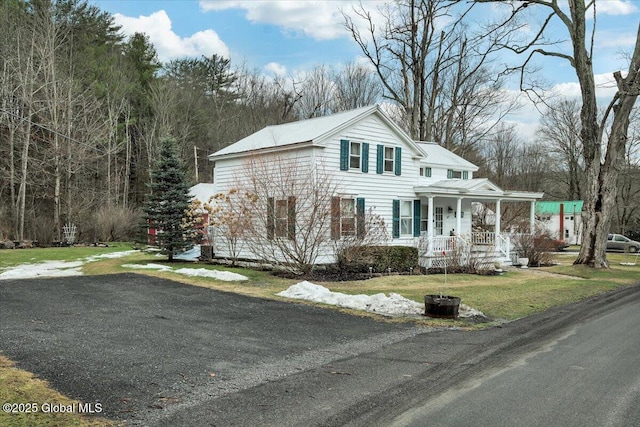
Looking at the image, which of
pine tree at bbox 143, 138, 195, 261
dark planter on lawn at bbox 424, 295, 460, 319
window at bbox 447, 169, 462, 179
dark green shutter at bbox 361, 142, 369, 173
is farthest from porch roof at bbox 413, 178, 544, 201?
dark planter on lawn at bbox 424, 295, 460, 319

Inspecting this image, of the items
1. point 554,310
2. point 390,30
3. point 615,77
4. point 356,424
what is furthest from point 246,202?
point 390,30

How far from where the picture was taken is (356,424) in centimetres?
446

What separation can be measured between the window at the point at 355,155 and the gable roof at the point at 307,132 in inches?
37.6

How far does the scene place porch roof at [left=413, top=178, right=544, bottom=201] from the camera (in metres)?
21.2

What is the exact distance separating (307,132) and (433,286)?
832 cm

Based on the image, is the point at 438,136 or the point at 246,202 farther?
the point at 438,136

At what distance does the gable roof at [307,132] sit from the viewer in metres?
18.8

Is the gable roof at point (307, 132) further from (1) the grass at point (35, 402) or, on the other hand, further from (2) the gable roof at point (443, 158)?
(1) the grass at point (35, 402)

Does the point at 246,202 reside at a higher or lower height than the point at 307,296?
higher

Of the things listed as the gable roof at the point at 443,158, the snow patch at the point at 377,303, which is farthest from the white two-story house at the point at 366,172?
the snow patch at the point at 377,303

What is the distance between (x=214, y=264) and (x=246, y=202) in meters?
3.28

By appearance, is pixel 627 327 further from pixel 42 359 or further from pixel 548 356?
pixel 42 359

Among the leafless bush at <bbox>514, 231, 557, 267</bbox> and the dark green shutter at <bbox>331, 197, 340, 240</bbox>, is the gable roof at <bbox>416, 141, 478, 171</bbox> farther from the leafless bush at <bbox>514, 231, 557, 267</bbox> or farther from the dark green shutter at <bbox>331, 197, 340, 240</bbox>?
the dark green shutter at <bbox>331, 197, 340, 240</bbox>

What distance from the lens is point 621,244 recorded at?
37.0 m
